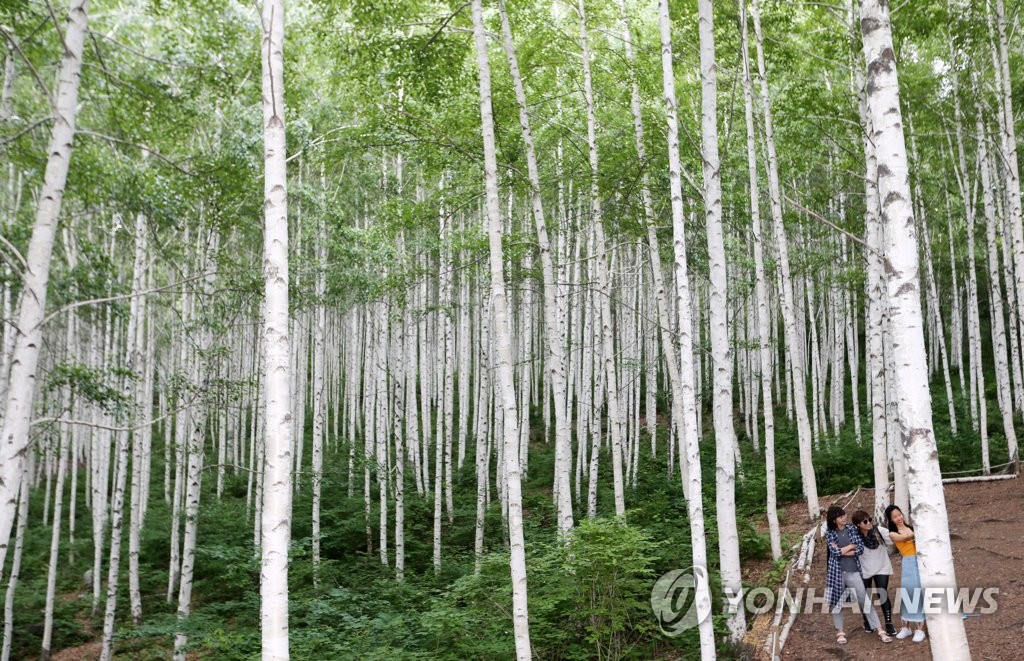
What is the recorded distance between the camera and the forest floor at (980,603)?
517 cm

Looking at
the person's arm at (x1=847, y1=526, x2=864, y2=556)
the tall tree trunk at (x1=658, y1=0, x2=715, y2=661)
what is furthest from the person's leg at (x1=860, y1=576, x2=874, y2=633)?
the tall tree trunk at (x1=658, y1=0, x2=715, y2=661)

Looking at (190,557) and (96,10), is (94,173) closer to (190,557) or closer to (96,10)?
(96,10)

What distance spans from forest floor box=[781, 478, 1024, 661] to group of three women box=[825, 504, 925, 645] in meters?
0.17

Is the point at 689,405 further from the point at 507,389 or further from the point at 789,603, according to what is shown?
the point at 789,603

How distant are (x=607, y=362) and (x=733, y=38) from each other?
5554 millimetres

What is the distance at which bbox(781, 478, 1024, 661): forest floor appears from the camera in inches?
204

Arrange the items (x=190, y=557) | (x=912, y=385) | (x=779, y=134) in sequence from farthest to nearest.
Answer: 1. (x=779, y=134)
2. (x=190, y=557)
3. (x=912, y=385)

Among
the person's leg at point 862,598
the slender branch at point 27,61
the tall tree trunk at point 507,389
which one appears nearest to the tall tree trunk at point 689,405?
the person's leg at point 862,598

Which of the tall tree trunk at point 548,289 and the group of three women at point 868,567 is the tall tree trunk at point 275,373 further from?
the group of three women at point 868,567

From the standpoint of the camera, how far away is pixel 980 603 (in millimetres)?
5840

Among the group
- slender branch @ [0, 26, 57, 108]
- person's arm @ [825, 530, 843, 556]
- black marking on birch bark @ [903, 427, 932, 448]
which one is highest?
slender branch @ [0, 26, 57, 108]

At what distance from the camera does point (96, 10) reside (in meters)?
9.41

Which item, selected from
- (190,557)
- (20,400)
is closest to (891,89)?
(20,400)

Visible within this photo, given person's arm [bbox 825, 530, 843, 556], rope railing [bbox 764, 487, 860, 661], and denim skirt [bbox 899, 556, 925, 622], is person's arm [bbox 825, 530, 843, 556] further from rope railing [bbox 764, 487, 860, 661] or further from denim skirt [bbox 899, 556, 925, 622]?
rope railing [bbox 764, 487, 860, 661]
